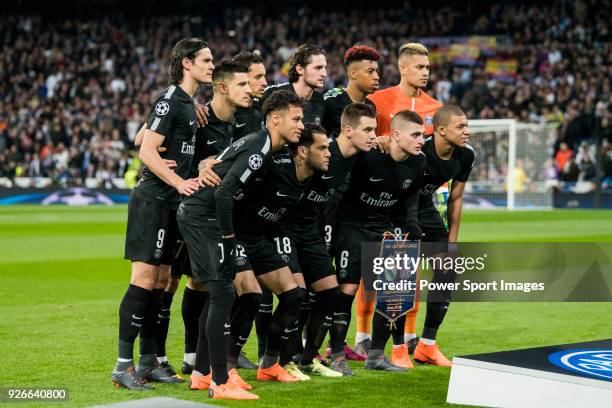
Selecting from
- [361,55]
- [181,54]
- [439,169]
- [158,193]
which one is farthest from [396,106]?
[158,193]

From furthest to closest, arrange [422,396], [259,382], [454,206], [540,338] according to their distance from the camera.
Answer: [540,338], [454,206], [259,382], [422,396]

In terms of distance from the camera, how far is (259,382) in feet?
22.3

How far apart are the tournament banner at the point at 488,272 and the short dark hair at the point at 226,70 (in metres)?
1.55

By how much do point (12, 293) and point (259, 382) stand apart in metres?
5.50

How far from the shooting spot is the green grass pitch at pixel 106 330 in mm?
6355

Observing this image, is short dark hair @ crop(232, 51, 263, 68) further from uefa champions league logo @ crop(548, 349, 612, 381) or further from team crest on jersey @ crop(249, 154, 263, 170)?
uefa champions league logo @ crop(548, 349, 612, 381)

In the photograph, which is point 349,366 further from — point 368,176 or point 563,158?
point 563,158

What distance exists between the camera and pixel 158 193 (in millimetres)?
6516

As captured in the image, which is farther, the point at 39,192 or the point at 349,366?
the point at 39,192

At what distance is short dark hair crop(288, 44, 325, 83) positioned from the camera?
763 cm

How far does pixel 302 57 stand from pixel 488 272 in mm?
2300

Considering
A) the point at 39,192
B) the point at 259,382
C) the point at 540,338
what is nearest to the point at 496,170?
the point at 39,192

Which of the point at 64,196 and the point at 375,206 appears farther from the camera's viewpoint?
the point at 64,196

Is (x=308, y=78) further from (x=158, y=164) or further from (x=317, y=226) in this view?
(x=158, y=164)
